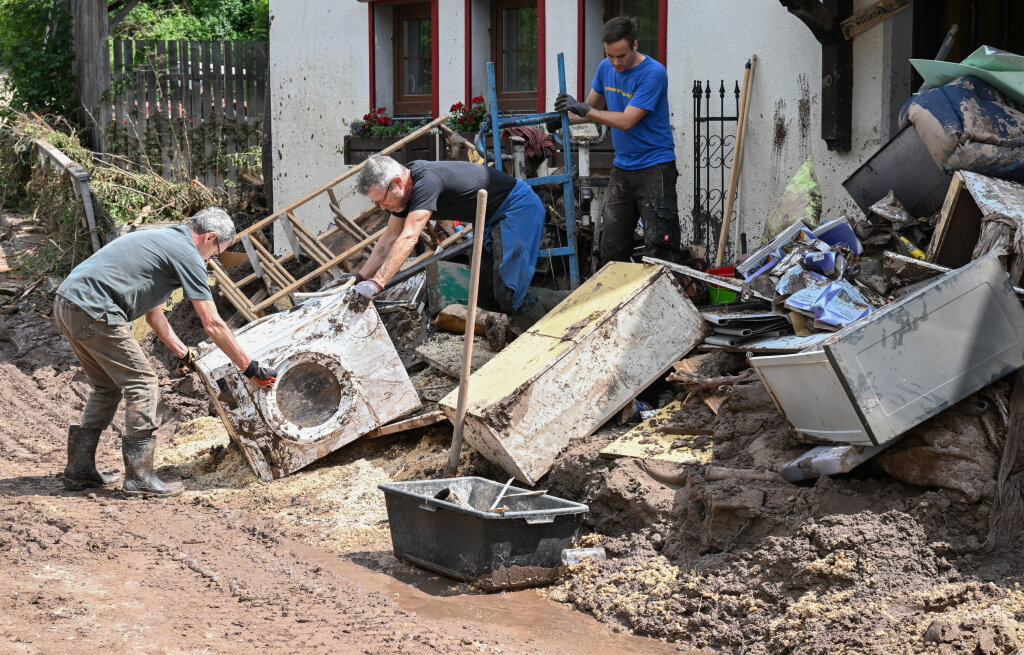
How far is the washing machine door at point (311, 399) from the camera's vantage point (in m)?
6.32

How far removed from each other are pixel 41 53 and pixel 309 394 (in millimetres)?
11528

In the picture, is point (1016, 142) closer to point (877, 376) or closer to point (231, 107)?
point (877, 376)

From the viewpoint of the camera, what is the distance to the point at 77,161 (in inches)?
539

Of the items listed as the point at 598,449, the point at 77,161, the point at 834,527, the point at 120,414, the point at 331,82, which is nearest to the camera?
the point at 834,527

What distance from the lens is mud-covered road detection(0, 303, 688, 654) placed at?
13.5 feet

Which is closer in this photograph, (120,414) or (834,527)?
(834,527)

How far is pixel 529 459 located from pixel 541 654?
1.68 m

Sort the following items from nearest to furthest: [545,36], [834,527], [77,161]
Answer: [834,527] → [545,36] → [77,161]

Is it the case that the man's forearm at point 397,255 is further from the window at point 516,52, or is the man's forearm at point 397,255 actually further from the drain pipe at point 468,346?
the window at point 516,52

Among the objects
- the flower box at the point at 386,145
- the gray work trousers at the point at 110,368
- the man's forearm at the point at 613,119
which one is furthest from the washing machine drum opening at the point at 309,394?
the flower box at the point at 386,145

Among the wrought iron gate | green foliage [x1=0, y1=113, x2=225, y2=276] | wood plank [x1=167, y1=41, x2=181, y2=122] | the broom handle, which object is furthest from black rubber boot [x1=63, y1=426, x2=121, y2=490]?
wood plank [x1=167, y1=41, x2=181, y2=122]

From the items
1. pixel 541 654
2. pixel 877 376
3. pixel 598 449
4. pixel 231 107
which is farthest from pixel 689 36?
pixel 231 107

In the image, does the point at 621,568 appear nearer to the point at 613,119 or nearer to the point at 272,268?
the point at 613,119

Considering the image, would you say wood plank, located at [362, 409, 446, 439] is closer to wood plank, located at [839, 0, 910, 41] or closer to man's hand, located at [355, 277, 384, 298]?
man's hand, located at [355, 277, 384, 298]
